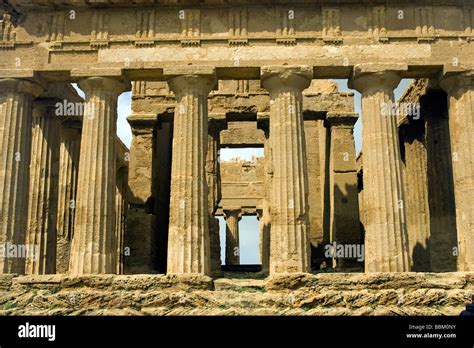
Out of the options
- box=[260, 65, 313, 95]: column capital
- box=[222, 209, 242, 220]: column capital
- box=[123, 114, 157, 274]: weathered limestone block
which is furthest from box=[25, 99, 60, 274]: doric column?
box=[222, 209, 242, 220]: column capital

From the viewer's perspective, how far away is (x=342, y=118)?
2525 centimetres

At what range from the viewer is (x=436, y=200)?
22.0m

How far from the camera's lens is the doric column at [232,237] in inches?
1348

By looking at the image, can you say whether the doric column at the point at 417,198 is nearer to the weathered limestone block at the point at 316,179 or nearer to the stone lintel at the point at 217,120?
the weathered limestone block at the point at 316,179

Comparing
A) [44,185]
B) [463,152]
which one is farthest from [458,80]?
[44,185]

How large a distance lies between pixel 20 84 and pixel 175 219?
6.85 m

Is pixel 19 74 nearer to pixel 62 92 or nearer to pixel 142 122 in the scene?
pixel 62 92

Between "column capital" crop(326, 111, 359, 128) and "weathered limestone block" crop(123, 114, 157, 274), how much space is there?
738 centimetres

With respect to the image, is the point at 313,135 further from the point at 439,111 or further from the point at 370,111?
the point at 370,111

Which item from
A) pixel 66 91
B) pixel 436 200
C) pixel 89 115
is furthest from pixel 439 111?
pixel 66 91

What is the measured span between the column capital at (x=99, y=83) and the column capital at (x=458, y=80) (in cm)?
1051

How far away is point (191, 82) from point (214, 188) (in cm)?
580

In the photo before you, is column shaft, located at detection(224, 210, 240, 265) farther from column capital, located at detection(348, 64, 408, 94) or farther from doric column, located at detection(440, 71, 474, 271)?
doric column, located at detection(440, 71, 474, 271)

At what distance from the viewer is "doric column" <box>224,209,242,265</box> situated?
34250 mm
